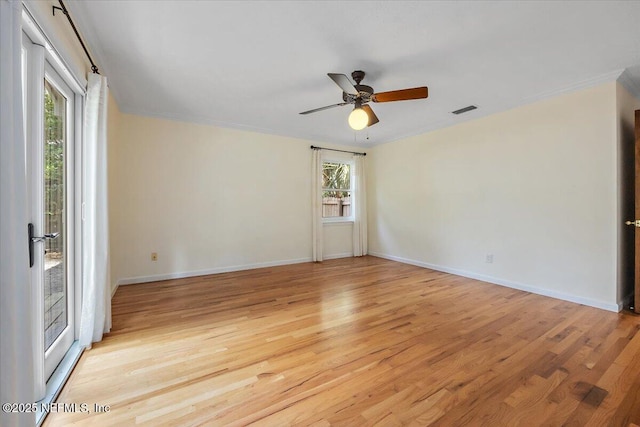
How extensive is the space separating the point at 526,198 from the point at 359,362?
3113 mm

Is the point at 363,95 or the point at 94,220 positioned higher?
the point at 363,95

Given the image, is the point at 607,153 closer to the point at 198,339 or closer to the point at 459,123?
the point at 459,123

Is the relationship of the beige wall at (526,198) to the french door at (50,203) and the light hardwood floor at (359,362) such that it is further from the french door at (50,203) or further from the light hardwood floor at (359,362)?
the french door at (50,203)

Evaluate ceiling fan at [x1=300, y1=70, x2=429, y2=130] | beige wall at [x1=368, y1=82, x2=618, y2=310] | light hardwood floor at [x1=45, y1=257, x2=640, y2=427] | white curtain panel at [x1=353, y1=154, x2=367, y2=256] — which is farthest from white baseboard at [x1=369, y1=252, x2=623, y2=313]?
ceiling fan at [x1=300, y1=70, x2=429, y2=130]

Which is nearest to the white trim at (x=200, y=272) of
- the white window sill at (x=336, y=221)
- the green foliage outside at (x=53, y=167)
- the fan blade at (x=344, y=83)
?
the white window sill at (x=336, y=221)

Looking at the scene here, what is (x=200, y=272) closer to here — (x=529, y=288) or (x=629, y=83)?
(x=529, y=288)

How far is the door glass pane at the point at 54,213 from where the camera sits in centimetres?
170

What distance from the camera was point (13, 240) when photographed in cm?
95

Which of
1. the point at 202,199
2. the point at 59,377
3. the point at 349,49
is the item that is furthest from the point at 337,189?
the point at 59,377

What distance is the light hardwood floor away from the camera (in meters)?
1.41

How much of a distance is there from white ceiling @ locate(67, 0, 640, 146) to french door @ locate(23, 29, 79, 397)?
631 millimetres

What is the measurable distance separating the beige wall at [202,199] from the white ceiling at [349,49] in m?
0.64

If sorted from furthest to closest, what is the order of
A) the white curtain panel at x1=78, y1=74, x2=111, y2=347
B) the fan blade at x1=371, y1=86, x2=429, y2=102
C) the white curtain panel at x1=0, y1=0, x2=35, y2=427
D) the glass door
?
1. the fan blade at x1=371, y1=86, x2=429, y2=102
2. the white curtain panel at x1=78, y1=74, x2=111, y2=347
3. the glass door
4. the white curtain panel at x1=0, y1=0, x2=35, y2=427

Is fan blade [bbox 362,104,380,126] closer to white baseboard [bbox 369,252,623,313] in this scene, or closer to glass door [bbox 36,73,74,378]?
glass door [bbox 36,73,74,378]
